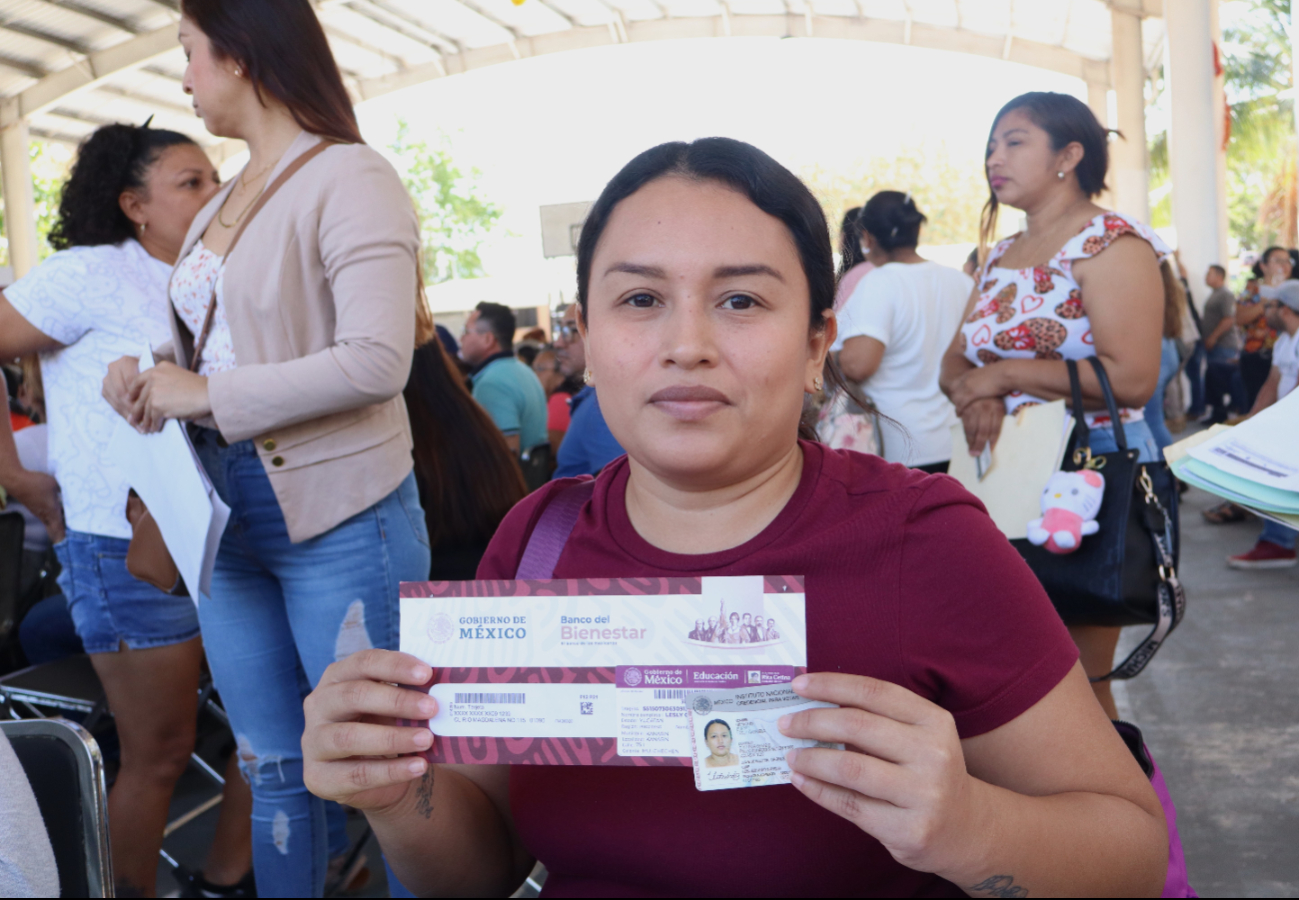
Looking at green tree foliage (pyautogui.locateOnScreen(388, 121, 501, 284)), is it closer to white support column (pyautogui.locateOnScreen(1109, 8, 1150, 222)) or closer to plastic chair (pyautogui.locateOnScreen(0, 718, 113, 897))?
white support column (pyautogui.locateOnScreen(1109, 8, 1150, 222))

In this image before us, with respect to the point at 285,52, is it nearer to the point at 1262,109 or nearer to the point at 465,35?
the point at 1262,109

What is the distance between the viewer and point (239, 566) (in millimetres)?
1969

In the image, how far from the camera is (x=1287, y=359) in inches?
259

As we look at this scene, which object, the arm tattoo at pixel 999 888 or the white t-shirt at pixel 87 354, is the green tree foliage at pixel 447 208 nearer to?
the white t-shirt at pixel 87 354

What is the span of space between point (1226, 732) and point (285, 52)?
3.65m

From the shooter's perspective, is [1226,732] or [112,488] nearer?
[112,488]

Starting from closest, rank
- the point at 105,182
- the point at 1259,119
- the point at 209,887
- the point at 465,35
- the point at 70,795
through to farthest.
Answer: the point at 70,795 < the point at 105,182 < the point at 209,887 < the point at 1259,119 < the point at 465,35

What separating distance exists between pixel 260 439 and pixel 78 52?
20371 mm

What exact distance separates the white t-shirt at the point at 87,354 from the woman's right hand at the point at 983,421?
186cm

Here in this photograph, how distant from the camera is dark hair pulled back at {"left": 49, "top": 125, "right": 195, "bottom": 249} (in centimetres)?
252

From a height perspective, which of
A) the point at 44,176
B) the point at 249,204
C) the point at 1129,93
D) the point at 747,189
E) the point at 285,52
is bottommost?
the point at 747,189

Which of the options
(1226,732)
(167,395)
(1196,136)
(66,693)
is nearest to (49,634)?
(66,693)

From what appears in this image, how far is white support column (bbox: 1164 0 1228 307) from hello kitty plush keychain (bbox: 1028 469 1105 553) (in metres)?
13.0

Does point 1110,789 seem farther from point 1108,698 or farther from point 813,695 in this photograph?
point 1108,698
